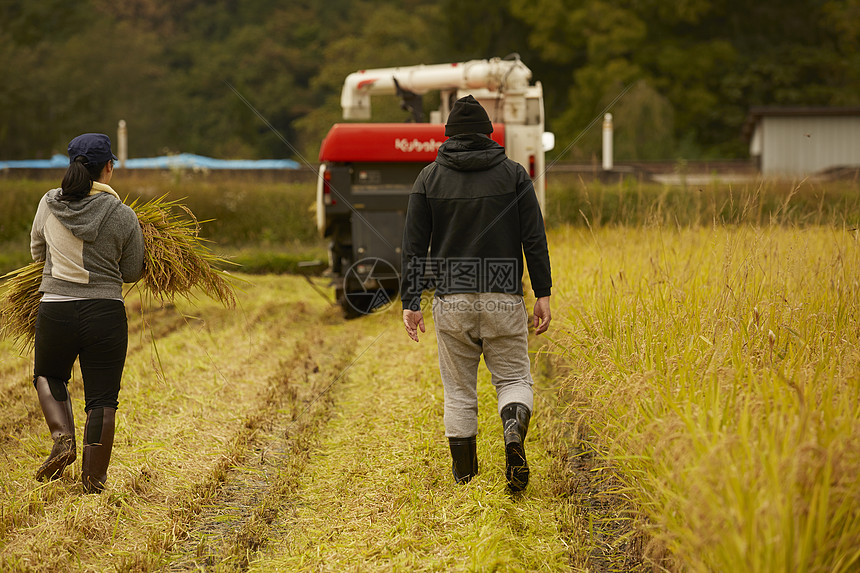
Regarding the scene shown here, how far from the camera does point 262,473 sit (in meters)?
4.75

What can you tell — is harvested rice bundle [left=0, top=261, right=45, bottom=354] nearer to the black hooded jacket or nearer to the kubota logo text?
the black hooded jacket

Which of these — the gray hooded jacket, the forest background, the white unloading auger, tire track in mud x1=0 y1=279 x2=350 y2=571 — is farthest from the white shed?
the gray hooded jacket

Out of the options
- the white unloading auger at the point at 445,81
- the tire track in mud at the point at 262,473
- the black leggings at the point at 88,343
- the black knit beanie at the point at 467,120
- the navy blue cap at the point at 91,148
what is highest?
the white unloading auger at the point at 445,81

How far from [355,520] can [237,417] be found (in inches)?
80.6

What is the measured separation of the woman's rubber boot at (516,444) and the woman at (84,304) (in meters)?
1.97

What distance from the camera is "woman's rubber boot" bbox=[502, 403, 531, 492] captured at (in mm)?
4094

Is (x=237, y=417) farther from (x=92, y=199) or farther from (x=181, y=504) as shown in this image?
(x=92, y=199)

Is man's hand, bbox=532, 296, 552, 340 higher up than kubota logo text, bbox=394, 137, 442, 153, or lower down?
lower down

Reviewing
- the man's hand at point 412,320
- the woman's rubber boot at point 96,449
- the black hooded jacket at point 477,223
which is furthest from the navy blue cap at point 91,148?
the man's hand at point 412,320

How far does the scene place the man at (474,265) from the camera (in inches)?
168

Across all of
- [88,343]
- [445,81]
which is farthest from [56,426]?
Result: [445,81]

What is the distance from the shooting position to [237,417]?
5.81 m

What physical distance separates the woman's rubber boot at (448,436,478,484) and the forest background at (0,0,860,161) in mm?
26681

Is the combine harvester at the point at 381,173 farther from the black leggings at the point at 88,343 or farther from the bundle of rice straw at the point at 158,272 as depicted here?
the black leggings at the point at 88,343
